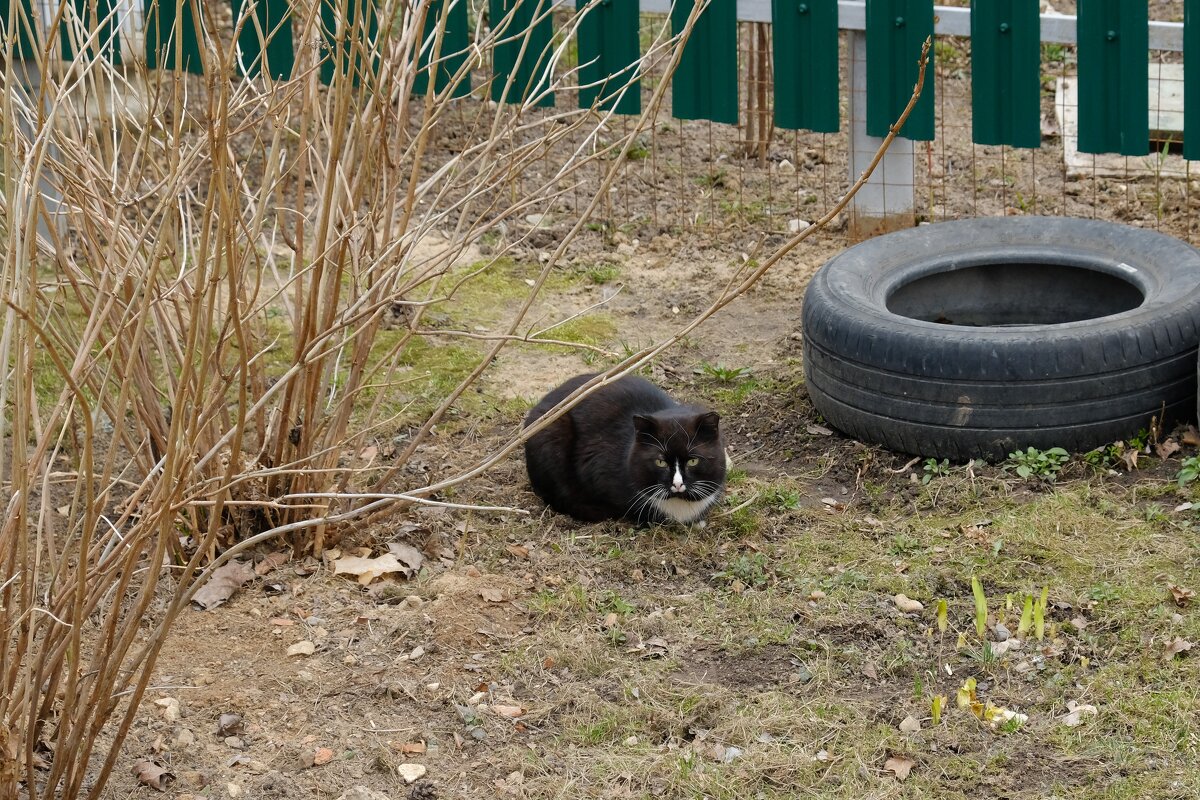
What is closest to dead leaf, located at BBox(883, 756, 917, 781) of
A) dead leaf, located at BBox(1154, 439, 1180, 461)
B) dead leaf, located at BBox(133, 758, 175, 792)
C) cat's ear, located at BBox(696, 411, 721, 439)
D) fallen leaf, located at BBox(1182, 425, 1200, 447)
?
cat's ear, located at BBox(696, 411, 721, 439)

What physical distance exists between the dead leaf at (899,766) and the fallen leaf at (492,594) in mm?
1366

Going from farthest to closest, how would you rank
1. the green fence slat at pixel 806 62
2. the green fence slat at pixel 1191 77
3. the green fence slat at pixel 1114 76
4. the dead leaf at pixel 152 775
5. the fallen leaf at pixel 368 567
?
the green fence slat at pixel 806 62 → the green fence slat at pixel 1114 76 → the green fence slat at pixel 1191 77 → the fallen leaf at pixel 368 567 → the dead leaf at pixel 152 775

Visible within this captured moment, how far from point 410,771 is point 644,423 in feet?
5.23

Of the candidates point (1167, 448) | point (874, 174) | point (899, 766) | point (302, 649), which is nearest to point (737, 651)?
point (899, 766)

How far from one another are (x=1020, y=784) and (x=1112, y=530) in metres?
1.43

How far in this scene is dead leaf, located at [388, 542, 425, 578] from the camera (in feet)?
15.0

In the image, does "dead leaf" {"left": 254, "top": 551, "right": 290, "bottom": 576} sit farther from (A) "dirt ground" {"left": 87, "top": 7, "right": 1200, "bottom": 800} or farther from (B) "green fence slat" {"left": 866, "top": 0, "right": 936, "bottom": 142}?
(B) "green fence slat" {"left": 866, "top": 0, "right": 936, "bottom": 142}

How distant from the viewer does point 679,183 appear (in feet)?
26.4

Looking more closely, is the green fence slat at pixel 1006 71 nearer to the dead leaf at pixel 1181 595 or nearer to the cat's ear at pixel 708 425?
the cat's ear at pixel 708 425

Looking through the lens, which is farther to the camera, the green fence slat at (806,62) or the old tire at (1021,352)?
the green fence slat at (806,62)

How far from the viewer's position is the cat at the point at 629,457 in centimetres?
475

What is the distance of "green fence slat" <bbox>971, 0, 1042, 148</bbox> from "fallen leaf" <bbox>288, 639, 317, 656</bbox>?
4.36m

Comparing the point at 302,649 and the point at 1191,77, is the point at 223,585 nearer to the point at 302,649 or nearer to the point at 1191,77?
the point at 302,649

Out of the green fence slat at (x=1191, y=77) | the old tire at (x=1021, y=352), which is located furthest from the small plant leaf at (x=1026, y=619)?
the green fence slat at (x=1191, y=77)
